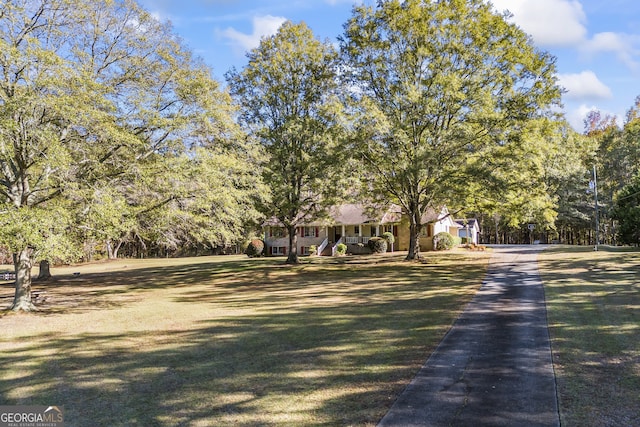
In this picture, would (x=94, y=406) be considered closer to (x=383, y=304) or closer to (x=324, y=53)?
(x=383, y=304)

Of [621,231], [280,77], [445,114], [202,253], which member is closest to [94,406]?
[445,114]

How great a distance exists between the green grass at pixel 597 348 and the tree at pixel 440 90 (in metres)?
8.22

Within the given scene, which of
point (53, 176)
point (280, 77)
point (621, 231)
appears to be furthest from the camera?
point (621, 231)

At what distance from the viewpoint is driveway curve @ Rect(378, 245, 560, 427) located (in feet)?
16.1

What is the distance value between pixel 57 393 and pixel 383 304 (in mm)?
8942

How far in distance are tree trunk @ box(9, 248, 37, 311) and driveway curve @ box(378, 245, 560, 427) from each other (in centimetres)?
1284

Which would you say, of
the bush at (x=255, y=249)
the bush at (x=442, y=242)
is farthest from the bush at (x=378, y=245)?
the bush at (x=255, y=249)

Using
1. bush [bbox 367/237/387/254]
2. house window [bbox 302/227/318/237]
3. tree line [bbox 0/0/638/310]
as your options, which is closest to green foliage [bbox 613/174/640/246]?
tree line [bbox 0/0/638/310]

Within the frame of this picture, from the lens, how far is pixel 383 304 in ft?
42.6

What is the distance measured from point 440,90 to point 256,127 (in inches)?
427

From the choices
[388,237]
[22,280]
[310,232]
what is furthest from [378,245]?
[22,280]

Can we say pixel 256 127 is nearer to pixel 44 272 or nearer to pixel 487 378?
pixel 44 272

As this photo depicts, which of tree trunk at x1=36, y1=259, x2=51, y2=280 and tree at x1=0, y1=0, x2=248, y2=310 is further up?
tree at x1=0, y1=0, x2=248, y2=310

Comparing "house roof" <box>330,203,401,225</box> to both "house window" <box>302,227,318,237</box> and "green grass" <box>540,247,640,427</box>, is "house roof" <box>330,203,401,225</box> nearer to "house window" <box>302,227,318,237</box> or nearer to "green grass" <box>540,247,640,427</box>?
"house window" <box>302,227,318,237</box>
